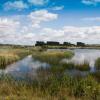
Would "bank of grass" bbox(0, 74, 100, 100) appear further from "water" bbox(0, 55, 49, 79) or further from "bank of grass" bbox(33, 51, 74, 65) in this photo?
"bank of grass" bbox(33, 51, 74, 65)

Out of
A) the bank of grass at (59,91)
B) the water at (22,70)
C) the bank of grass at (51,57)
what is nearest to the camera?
the bank of grass at (59,91)

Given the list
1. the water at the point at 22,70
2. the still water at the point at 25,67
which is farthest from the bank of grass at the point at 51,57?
the water at the point at 22,70

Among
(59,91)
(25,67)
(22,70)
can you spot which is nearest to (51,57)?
(25,67)

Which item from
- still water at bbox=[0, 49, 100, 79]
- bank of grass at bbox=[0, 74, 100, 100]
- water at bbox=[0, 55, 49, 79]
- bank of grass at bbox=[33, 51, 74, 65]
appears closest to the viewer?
bank of grass at bbox=[0, 74, 100, 100]

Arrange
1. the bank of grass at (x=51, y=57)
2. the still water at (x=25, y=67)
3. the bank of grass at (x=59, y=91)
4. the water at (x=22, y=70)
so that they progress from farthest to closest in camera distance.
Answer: the bank of grass at (x=51, y=57), the still water at (x=25, y=67), the water at (x=22, y=70), the bank of grass at (x=59, y=91)

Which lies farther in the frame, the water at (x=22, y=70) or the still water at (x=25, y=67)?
the still water at (x=25, y=67)

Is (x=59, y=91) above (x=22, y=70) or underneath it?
above

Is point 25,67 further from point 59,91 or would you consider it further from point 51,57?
point 59,91

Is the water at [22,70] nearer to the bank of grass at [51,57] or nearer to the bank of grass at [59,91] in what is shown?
the bank of grass at [51,57]

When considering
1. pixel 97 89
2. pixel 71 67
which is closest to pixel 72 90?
pixel 97 89

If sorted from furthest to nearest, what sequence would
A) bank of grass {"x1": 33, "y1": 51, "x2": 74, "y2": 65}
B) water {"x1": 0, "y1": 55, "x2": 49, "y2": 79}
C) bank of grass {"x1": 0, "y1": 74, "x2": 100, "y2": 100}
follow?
bank of grass {"x1": 33, "y1": 51, "x2": 74, "y2": 65}
water {"x1": 0, "y1": 55, "x2": 49, "y2": 79}
bank of grass {"x1": 0, "y1": 74, "x2": 100, "y2": 100}

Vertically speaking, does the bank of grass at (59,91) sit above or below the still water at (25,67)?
above

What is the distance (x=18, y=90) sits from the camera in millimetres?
9961

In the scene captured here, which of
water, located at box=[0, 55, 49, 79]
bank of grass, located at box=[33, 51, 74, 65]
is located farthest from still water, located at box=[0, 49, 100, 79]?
bank of grass, located at box=[33, 51, 74, 65]
